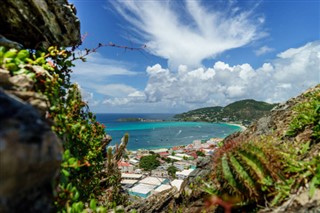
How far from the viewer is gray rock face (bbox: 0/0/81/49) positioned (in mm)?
4936

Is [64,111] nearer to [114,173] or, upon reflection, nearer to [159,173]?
[114,173]

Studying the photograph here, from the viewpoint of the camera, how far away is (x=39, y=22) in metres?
5.44

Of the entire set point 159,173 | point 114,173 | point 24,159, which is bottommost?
point 159,173

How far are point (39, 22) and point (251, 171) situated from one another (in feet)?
16.6

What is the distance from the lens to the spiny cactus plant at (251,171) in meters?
3.61

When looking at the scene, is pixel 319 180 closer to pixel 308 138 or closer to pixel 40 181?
pixel 308 138

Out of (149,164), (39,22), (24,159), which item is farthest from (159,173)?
(24,159)

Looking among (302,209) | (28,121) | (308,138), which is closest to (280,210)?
(302,209)

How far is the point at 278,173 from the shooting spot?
3701 mm

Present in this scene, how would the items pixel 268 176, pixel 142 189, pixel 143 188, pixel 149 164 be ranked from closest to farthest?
pixel 268 176 → pixel 142 189 → pixel 143 188 → pixel 149 164

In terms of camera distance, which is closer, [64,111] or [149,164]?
[64,111]

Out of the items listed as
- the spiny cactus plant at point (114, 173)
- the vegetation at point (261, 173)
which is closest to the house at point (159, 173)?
the spiny cactus plant at point (114, 173)

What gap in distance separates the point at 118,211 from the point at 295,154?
9.78 ft

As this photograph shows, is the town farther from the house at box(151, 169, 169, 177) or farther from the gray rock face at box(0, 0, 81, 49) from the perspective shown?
the gray rock face at box(0, 0, 81, 49)
